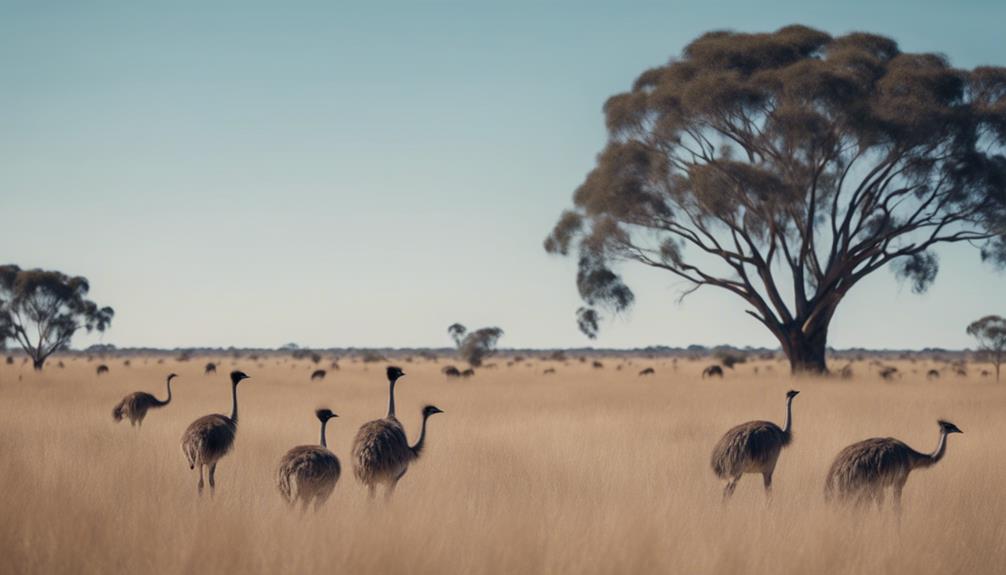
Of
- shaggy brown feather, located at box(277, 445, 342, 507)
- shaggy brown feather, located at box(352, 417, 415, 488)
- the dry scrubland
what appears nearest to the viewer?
the dry scrubland

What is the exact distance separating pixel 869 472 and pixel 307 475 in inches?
194

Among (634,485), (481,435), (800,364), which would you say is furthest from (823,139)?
(634,485)

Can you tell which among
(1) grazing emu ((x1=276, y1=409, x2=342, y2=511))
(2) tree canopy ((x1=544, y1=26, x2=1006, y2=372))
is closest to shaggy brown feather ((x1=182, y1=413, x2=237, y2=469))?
(1) grazing emu ((x1=276, y1=409, x2=342, y2=511))

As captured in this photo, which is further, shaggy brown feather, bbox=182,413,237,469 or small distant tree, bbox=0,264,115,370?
small distant tree, bbox=0,264,115,370

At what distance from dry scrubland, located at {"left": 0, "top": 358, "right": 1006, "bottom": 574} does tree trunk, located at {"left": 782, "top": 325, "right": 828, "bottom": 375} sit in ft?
47.1

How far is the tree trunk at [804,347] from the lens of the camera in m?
33.6

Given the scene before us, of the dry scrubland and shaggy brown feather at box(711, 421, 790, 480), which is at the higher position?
shaggy brown feather at box(711, 421, 790, 480)

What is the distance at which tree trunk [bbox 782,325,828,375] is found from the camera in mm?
33625

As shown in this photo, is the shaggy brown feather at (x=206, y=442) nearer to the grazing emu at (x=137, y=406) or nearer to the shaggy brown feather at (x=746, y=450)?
the shaggy brown feather at (x=746, y=450)

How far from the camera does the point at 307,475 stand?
25.6 ft

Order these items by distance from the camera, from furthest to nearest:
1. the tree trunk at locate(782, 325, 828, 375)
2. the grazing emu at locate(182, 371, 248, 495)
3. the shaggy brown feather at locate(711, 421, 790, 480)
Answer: the tree trunk at locate(782, 325, 828, 375), the grazing emu at locate(182, 371, 248, 495), the shaggy brown feather at locate(711, 421, 790, 480)

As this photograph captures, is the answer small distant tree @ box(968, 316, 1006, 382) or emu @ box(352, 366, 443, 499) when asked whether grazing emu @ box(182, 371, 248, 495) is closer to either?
emu @ box(352, 366, 443, 499)

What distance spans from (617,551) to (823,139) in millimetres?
26876

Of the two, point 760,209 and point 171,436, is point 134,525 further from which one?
point 760,209
